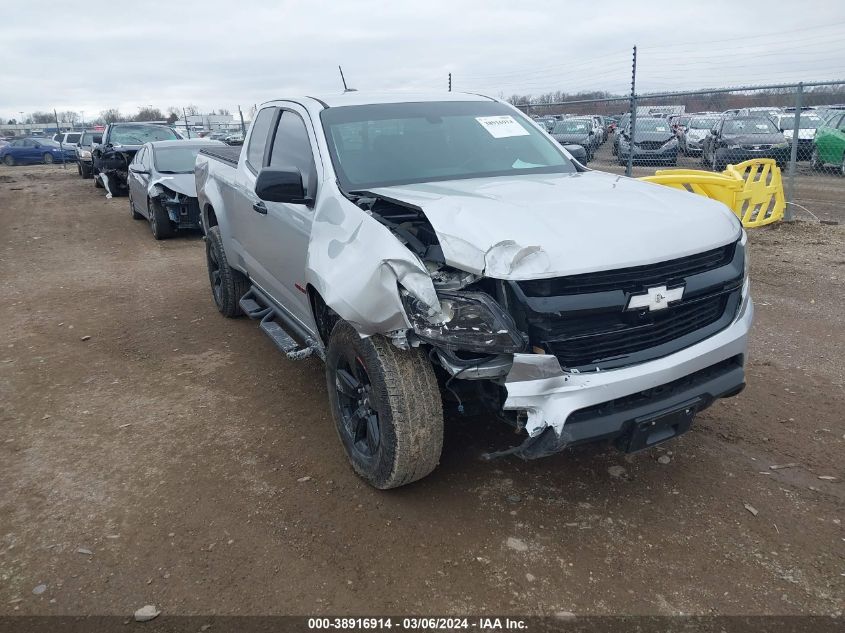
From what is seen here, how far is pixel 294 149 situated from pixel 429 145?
34.8 inches

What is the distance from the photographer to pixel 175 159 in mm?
10836

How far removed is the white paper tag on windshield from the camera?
165 inches

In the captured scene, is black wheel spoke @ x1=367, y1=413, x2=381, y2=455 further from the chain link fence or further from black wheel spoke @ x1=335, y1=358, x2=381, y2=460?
the chain link fence

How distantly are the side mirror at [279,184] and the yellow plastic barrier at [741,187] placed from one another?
5.53 metres

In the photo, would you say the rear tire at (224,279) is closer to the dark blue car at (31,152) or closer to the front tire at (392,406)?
the front tire at (392,406)

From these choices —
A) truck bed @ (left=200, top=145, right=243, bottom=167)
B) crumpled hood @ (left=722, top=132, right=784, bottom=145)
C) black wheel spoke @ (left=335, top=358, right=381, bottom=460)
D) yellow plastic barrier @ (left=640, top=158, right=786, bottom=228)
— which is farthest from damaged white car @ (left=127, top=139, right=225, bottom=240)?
crumpled hood @ (left=722, top=132, right=784, bottom=145)

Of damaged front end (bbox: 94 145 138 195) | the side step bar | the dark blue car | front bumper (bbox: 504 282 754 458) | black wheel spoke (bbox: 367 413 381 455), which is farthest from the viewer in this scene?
the dark blue car

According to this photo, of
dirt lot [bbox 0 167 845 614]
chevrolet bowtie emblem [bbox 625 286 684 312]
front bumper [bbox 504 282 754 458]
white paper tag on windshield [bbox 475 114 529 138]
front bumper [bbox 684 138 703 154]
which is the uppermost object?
white paper tag on windshield [bbox 475 114 529 138]

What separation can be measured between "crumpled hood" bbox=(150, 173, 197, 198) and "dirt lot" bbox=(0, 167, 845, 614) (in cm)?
542

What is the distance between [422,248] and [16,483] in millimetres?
2593

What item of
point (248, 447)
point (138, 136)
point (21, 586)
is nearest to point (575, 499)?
point (248, 447)

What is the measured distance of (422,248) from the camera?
288cm

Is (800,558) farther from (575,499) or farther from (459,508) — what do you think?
(459,508)

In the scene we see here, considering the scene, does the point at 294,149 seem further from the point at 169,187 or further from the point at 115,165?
the point at 115,165
